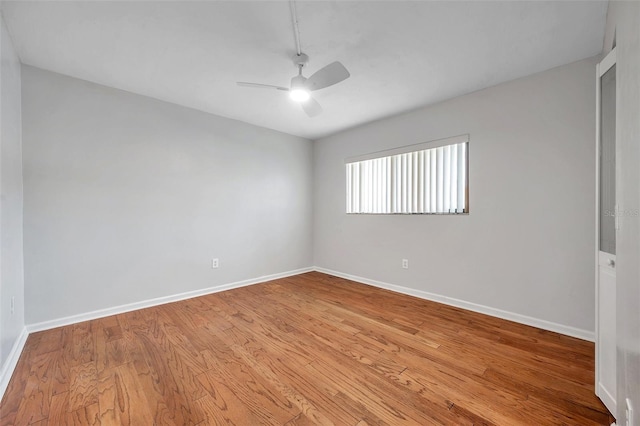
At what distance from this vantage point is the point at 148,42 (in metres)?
1.99

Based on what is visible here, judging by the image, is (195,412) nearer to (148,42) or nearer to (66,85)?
(148,42)

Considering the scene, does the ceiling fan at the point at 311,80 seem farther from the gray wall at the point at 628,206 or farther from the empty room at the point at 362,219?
the gray wall at the point at 628,206

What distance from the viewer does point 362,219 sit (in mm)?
3992

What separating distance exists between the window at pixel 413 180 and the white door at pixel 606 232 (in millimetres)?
1390

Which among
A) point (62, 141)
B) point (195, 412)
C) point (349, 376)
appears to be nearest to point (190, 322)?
point (195, 412)

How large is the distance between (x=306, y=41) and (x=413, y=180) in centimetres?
222

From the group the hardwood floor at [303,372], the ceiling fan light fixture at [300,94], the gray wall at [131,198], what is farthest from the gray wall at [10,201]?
the ceiling fan light fixture at [300,94]

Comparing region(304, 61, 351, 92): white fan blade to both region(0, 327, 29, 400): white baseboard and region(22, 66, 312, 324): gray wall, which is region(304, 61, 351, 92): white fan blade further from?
region(0, 327, 29, 400): white baseboard

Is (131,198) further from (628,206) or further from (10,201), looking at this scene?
(628,206)

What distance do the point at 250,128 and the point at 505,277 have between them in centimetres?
385

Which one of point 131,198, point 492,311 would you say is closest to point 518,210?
point 492,311

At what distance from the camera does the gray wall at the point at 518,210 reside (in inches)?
87.0

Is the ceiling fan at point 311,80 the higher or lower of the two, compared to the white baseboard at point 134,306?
higher

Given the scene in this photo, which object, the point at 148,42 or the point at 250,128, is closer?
the point at 148,42
